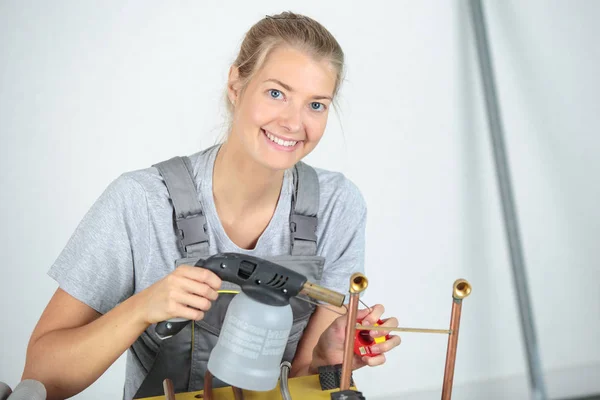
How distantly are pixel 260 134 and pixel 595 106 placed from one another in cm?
194

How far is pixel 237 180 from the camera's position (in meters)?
1.55

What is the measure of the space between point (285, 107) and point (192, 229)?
0.31m

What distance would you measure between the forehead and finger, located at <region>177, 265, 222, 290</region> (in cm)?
51

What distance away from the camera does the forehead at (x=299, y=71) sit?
1413mm

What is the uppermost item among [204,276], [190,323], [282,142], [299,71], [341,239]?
[299,71]

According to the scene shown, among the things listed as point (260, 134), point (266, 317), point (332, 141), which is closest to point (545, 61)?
point (332, 141)

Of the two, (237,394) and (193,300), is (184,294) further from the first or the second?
(237,394)

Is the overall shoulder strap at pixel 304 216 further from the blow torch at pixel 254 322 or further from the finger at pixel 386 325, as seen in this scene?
the blow torch at pixel 254 322

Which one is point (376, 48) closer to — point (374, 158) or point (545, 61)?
point (374, 158)

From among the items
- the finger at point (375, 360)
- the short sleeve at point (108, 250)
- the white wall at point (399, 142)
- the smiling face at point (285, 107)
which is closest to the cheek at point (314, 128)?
the smiling face at point (285, 107)

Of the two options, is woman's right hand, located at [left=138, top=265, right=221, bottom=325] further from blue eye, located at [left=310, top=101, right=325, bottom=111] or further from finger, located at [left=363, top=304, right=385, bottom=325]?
blue eye, located at [left=310, top=101, right=325, bottom=111]

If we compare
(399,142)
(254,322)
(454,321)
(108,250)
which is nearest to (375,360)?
(454,321)

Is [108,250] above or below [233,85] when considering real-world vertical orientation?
below

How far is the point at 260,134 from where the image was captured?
1452mm
